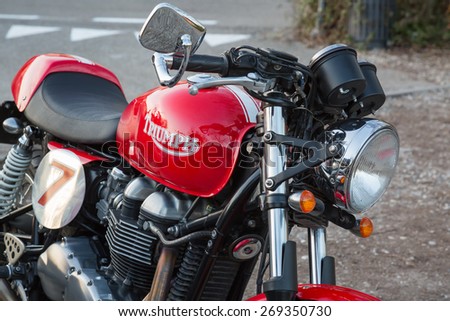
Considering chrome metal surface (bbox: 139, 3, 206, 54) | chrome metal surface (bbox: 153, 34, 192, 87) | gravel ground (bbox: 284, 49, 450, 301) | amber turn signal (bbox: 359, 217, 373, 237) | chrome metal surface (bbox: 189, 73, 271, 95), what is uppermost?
chrome metal surface (bbox: 139, 3, 206, 54)

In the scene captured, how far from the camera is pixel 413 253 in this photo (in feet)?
15.2

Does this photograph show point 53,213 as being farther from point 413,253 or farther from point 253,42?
point 253,42

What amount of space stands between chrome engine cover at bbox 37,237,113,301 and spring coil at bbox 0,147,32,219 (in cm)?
50

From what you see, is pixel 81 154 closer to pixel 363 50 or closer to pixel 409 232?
pixel 409 232

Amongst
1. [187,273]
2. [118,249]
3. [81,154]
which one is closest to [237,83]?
[187,273]

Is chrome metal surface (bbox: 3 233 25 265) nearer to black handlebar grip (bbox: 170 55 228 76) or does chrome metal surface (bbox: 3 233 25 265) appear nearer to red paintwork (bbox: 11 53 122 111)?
red paintwork (bbox: 11 53 122 111)

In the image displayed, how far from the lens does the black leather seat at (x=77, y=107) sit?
3.22 metres

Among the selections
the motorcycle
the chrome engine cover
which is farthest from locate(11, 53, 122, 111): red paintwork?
the chrome engine cover

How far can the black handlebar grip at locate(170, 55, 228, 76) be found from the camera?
2.29 metres

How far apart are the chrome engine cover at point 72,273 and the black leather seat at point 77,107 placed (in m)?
0.43

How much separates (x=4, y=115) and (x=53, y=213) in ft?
2.34

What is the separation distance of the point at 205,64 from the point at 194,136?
1.42 ft

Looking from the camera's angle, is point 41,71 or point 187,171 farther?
point 41,71

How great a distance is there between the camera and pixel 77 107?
11.2 feet
